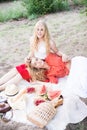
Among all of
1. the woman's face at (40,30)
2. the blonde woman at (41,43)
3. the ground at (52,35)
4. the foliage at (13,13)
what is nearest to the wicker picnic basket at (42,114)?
the blonde woman at (41,43)

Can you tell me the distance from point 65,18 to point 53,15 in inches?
18.2

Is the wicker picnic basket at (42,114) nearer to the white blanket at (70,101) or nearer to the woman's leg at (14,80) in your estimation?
the white blanket at (70,101)

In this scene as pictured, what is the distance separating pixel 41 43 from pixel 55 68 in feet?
1.33

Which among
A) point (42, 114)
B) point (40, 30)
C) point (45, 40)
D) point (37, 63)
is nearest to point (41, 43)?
point (45, 40)

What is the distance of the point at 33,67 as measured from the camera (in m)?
4.95

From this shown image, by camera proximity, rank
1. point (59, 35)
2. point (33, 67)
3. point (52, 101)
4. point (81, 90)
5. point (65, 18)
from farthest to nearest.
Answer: point (65, 18) < point (59, 35) < point (33, 67) < point (81, 90) < point (52, 101)

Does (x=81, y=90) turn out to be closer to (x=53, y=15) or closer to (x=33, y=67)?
(x=33, y=67)

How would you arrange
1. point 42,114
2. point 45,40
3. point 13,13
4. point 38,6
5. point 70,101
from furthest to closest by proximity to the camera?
point 13,13 < point 38,6 < point 45,40 < point 70,101 < point 42,114

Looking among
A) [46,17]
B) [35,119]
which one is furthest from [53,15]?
[35,119]

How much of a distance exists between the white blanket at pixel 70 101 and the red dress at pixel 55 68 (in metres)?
0.09

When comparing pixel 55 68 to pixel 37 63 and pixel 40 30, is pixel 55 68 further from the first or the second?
pixel 40 30

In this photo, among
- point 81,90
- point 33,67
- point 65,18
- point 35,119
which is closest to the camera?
point 35,119

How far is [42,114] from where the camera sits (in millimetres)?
4035

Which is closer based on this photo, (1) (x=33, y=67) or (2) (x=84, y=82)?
(2) (x=84, y=82)
